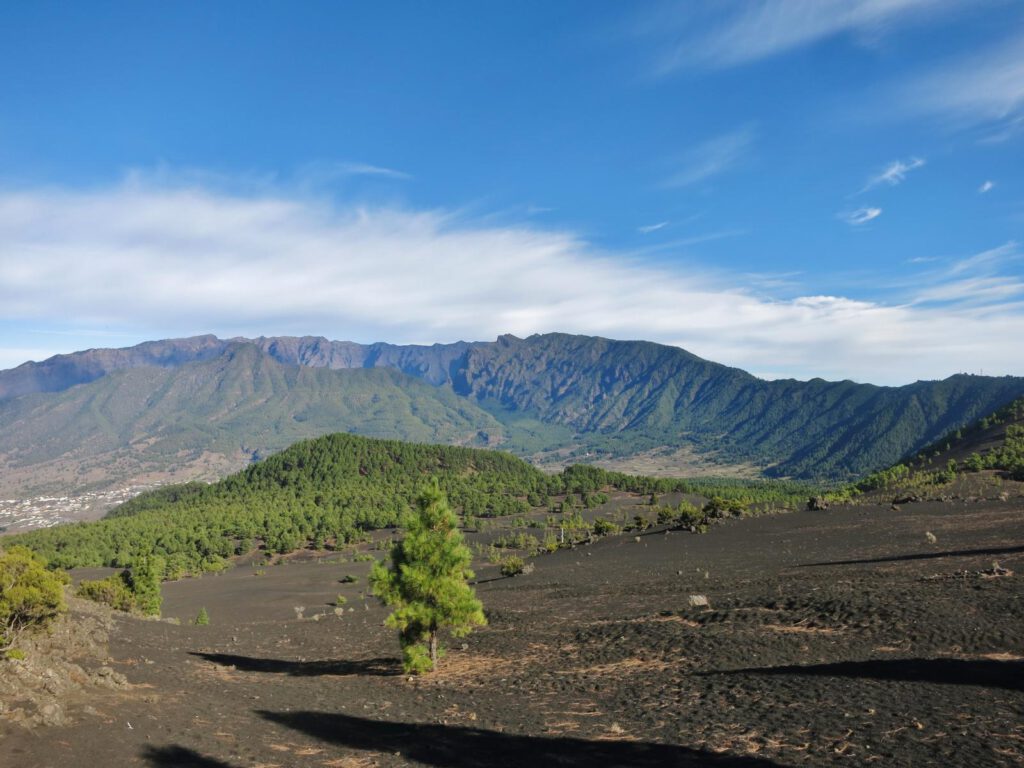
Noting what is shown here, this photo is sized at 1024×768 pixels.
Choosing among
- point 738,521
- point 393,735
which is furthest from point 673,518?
point 393,735

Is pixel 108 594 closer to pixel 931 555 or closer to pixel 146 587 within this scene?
pixel 146 587

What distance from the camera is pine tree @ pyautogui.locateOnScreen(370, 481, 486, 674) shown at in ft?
82.1

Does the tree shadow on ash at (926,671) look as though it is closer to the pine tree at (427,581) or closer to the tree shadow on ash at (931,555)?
the pine tree at (427,581)

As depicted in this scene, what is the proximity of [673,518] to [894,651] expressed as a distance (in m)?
68.7

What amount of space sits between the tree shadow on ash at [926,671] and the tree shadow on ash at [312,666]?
53.7 feet

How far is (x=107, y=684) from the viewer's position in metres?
22.5

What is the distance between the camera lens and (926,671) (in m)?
18.5

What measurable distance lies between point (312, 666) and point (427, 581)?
1109cm

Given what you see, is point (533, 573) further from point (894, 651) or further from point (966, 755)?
point (966, 755)

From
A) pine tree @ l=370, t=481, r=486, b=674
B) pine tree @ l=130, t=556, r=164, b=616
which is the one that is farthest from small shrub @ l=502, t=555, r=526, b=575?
pine tree @ l=370, t=481, r=486, b=674

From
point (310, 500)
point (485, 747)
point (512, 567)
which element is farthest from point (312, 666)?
point (310, 500)

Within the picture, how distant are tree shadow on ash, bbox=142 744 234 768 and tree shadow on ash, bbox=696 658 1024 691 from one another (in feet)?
53.9

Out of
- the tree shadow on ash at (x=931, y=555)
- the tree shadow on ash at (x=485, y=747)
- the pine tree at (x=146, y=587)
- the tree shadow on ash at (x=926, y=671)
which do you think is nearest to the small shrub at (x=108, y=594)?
the pine tree at (x=146, y=587)

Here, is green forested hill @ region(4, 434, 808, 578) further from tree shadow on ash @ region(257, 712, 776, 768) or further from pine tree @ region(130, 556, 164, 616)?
tree shadow on ash @ region(257, 712, 776, 768)
